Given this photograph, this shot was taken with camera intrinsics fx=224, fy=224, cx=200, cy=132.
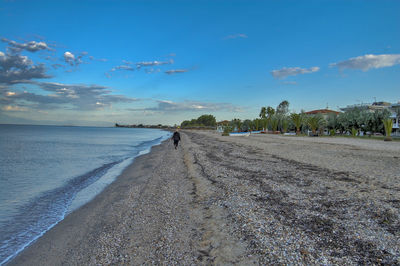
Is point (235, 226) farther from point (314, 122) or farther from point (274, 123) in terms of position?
point (274, 123)

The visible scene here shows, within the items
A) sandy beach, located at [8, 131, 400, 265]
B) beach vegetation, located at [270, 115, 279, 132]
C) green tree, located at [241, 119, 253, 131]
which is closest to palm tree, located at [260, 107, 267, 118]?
green tree, located at [241, 119, 253, 131]

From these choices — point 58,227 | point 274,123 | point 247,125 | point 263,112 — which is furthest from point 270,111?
point 58,227

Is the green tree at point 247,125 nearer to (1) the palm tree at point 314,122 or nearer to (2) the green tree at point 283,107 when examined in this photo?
(2) the green tree at point 283,107

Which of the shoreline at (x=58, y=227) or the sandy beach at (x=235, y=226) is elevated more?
the sandy beach at (x=235, y=226)

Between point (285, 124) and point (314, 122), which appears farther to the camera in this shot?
point (285, 124)

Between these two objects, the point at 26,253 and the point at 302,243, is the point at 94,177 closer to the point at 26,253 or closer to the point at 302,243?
the point at 26,253

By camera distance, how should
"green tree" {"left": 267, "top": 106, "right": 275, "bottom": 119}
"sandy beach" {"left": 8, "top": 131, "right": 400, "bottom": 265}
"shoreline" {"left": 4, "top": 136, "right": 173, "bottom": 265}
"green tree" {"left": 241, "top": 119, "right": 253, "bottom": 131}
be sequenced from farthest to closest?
"green tree" {"left": 267, "top": 106, "right": 275, "bottom": 119} → "green tree" {"left": 241, "top": 119, "right": 253, "bottom": 131} → "shoreline" {"left": 4, "top": 136, "right": 173, "bottom": 265} → "sandy beach" {"left": 8, "top": 131, "right": 400, "bottom": 265}

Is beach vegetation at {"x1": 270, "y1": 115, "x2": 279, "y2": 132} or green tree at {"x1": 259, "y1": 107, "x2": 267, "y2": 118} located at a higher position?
green tree at {"x1": 259, "y1": 107, "x2": 267, "y2": 118}

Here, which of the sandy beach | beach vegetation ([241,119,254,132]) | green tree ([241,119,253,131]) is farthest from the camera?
green tree ([241,119,253,131])

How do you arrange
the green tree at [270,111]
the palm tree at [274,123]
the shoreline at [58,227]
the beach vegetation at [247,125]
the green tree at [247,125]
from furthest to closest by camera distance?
the green tree at [270,111], the green tree at [247,125], the beach vegetation at [247,125], the palm tree at [274,123], the shoreline at [58,227]

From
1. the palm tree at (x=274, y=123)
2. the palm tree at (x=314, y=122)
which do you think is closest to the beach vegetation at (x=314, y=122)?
the palm tree at (x=314, y=122)

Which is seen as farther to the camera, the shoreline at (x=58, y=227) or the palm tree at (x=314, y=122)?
the palm tree at (x=314, y=122)

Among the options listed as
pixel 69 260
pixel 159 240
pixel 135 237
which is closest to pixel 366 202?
pixel 159 240

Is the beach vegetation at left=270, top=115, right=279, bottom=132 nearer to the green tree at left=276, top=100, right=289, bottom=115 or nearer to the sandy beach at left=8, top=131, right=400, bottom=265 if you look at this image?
the green tree at left=276, top=100, right=289, bottom=115
